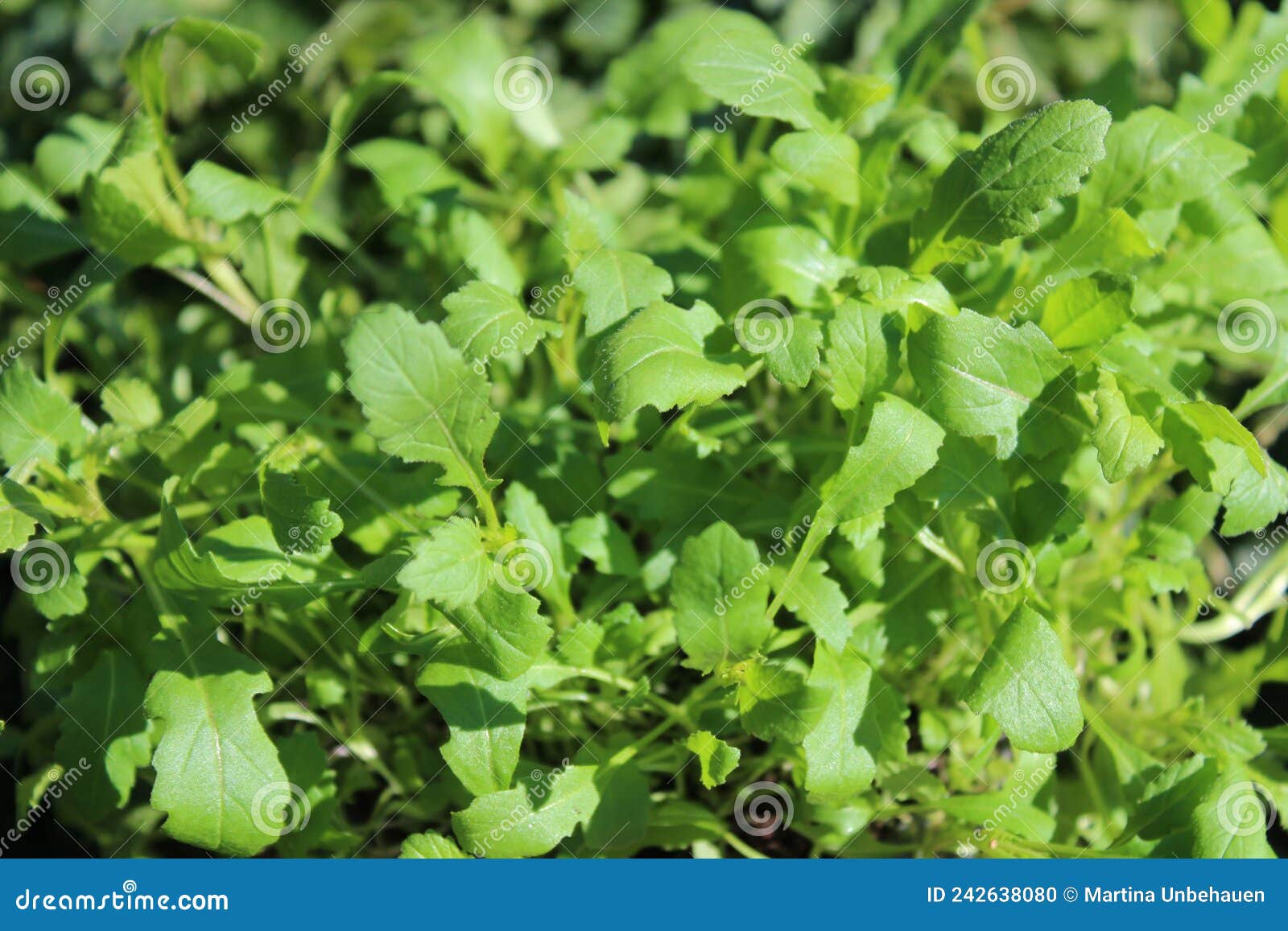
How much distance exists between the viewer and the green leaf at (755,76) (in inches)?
43.0

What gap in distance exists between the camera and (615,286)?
1.02 metres

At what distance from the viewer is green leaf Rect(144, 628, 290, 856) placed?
37.7 inches

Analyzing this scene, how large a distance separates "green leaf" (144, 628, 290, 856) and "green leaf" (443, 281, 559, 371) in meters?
0.38

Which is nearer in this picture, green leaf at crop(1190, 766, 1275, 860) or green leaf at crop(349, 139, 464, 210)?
green leaf at crop(1190, 766, 1275, 860)

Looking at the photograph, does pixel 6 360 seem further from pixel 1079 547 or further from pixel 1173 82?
pixel 1173 82

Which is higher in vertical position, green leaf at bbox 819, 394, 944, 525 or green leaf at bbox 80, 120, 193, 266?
green leaf at bbox 80, 120, 193, 266

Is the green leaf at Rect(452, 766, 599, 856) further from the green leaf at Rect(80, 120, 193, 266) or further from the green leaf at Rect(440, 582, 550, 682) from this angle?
the green leaf at Rect(80, 120, 193, 266)

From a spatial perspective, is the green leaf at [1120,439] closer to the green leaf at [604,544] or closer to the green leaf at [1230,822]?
the green leaf at [1230,822]

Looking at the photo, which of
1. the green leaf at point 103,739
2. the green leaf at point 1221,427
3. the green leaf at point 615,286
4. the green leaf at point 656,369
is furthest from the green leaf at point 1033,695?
the green leaf at point 103,739

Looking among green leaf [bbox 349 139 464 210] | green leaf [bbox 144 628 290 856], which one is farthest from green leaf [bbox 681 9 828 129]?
green leaf [bbox 144 628 290 856]

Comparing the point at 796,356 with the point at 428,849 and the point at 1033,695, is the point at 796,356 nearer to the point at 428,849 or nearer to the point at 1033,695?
the point at 1033,695

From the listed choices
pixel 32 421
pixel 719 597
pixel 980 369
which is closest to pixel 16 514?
pixel 32 421

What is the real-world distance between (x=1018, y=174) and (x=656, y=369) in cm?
38

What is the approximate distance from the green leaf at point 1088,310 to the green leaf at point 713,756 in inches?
19.5
